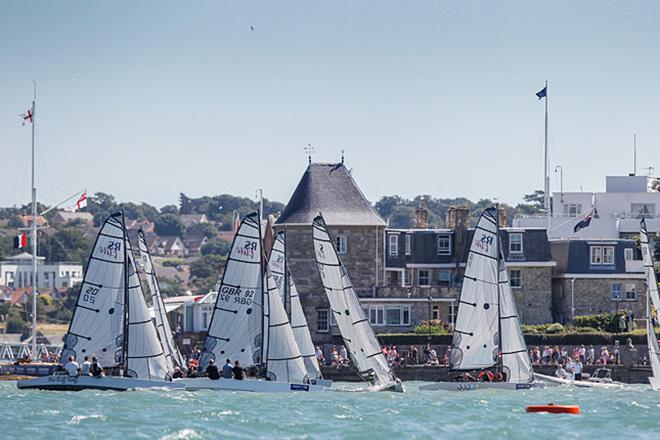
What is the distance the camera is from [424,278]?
3625 inches

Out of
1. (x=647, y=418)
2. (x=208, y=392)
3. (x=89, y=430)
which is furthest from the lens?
(x=208, y=392)

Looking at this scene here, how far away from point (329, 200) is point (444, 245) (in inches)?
297

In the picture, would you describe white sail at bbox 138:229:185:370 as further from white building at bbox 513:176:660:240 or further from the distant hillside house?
white building at bbox 513:176:660:240

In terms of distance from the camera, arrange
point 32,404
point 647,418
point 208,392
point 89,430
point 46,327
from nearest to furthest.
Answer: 1. point 89,430
2. point 647,418
3. point 32,404
4. point 208,392
5. point 46,327

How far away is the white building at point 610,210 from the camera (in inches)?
4188

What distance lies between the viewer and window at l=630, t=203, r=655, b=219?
113000mm

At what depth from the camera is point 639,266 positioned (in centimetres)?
9025

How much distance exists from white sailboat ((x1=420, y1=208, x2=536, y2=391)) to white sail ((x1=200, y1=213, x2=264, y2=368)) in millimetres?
7532

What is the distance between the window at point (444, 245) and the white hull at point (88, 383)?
31.7m

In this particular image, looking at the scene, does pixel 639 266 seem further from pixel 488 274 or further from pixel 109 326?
pixel 109 326

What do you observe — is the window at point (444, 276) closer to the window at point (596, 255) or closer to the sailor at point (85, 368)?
the window at point (596, 255)

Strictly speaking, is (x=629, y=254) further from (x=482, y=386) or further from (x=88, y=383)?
(x=88, y=383)

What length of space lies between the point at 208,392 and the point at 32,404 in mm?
7811

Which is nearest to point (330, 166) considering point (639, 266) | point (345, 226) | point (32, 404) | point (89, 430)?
point (345, 226)
